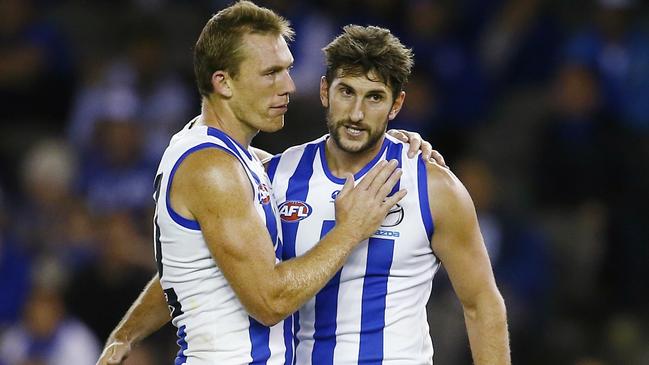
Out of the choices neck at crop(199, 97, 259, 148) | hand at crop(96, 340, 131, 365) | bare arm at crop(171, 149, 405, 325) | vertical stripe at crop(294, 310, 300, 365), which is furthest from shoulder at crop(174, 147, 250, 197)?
hand at crop(96, 340, 131, 365)

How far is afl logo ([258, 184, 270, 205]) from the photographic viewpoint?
480cm

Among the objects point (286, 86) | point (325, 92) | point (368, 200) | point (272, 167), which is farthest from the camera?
point (272, 167)

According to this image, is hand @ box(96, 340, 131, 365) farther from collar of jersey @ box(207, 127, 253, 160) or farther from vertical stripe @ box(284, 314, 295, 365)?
collar of jersey @ box(207, 127, 253, 160)

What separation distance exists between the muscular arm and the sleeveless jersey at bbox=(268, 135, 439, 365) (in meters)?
0.05

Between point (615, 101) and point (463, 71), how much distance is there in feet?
4.63

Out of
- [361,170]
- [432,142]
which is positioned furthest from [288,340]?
[432,142]

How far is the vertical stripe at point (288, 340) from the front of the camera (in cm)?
489

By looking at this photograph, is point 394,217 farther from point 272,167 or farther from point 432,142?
point 432,142

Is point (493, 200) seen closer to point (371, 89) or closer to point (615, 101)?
point (615, 101)

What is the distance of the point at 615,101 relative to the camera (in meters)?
10.5

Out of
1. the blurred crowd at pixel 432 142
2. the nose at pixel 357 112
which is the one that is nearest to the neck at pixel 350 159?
the nose at pixel 357 112

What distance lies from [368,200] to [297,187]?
1.80ft

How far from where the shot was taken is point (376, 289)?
5.03m

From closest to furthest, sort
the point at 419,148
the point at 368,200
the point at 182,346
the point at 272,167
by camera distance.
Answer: the point at 368,200
the point at 182,346
the point at 419,148
the point at 272,167
